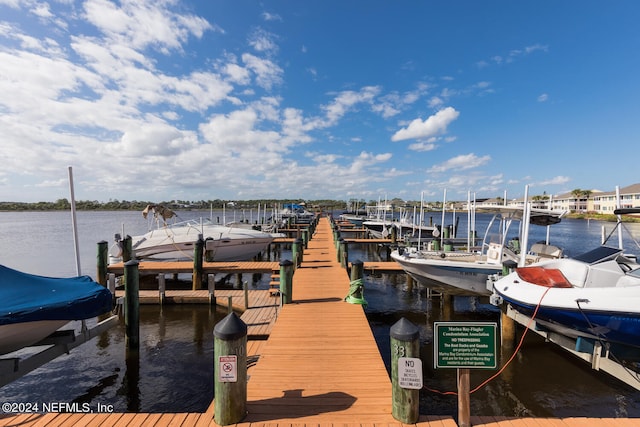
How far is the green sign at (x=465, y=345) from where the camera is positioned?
12.2ft

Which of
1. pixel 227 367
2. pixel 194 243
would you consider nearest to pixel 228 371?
pixel 227 367

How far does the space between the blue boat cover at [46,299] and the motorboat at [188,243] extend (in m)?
10.9

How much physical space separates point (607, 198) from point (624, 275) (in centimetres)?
11092

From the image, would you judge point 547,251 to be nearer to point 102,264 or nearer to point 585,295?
point 585,295

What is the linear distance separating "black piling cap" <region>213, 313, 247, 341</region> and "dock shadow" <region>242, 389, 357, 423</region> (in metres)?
1.14

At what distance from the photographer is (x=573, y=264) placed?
809 centimetres

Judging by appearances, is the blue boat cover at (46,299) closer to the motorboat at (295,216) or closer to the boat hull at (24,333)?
the boat hull at (24,333)

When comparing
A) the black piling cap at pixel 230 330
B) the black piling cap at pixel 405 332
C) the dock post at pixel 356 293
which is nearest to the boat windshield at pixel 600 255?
the dock post at pixel 356 293

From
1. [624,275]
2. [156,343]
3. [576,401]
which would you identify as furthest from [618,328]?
[156,343]

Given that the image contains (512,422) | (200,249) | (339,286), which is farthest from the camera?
(200,249)

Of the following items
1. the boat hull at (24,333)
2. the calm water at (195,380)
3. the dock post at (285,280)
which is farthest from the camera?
the dock post at (285,280)

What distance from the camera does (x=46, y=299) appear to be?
6500 millimetres

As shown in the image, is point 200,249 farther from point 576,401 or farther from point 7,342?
point 576,401

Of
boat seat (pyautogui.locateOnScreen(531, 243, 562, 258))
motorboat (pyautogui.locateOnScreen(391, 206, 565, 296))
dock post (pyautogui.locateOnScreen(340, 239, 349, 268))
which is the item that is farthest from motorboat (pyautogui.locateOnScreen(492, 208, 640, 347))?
dock post (pyautogui.locateOnScreen(340, 239, 349, 268))
